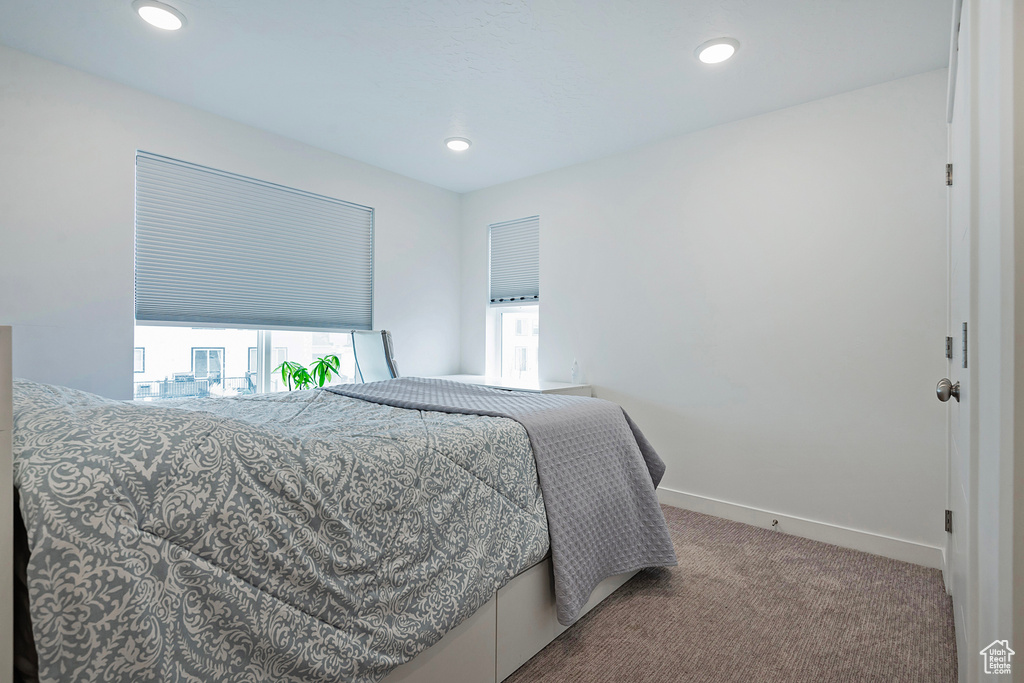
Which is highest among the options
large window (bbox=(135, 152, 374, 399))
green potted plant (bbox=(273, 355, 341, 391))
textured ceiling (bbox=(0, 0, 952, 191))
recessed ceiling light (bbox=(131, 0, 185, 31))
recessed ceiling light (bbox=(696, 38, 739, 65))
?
textured ceiling (bbox=(0, 0, 952, 191))

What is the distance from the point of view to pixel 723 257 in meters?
3.07

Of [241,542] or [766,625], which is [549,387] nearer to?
[766,625]

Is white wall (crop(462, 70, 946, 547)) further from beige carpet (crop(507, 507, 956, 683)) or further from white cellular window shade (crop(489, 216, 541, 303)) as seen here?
beige carpet (crop(507, 507, 956, 683))

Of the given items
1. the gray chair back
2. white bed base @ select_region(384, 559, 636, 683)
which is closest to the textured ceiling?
the gray chair back

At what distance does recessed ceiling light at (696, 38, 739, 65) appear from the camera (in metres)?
2.24

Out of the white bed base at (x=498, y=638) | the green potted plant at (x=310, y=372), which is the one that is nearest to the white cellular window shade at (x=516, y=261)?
the green potted plant at (x=310, y=372)

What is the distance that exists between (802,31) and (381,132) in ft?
7.82

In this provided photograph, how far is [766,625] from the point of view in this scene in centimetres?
185

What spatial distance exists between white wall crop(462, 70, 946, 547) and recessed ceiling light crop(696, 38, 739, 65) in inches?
30.8

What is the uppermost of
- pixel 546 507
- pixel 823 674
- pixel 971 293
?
pixel 971 293

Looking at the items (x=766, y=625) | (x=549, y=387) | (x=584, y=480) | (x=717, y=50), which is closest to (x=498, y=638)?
(x=584, y=480)

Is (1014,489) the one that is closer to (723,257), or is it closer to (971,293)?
(971,293)

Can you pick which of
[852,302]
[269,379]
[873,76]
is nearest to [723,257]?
[852,302]

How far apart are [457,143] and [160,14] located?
1734mm
